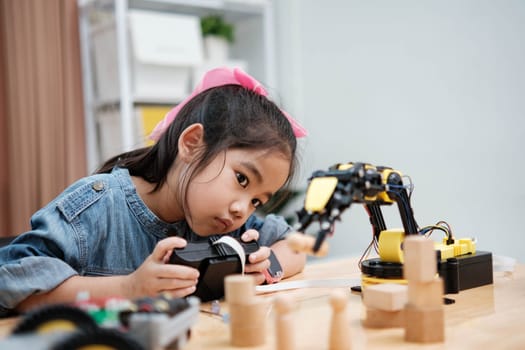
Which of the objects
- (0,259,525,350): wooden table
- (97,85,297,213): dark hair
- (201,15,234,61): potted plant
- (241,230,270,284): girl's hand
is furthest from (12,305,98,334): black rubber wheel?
(201,15,234,61): potted plant

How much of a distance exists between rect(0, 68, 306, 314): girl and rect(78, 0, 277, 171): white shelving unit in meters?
0.83

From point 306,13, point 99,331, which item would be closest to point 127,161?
point 99,331

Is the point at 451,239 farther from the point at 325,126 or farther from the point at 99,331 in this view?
the point at 325,126

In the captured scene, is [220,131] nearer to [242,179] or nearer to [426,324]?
[242,179]

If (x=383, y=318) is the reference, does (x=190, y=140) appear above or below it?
above

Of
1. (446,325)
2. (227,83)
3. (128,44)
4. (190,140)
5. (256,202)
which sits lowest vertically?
(446,325)

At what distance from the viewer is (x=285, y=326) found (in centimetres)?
52

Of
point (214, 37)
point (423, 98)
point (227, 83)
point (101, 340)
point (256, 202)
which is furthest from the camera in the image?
point (214, 37)

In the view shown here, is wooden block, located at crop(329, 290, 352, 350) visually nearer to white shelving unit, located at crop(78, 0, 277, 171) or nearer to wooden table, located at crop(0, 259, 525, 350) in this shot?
wooden table, located at crop(0, 259, 525, 350)

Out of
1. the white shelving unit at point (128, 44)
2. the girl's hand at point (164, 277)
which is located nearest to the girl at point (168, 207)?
the girl's hand at point (164, 277)

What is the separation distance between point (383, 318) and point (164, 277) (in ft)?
0.97

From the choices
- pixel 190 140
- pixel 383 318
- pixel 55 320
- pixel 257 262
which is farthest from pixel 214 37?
pixel 55 320

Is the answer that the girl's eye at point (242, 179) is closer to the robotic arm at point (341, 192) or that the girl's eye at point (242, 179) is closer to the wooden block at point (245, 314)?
the robotic arm at point (341, 192)

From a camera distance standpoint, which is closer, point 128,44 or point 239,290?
point 239,290
